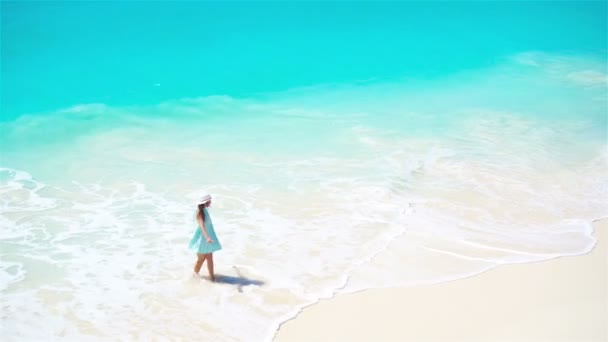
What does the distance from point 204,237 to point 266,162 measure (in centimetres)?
777

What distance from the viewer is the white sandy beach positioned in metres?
6.84

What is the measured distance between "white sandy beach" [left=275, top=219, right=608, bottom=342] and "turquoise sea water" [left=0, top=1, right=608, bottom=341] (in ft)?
1.35

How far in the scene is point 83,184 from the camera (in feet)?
46.6

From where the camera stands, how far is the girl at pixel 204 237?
8.27 meters

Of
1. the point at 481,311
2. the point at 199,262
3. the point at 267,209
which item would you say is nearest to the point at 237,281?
the point at 199,262

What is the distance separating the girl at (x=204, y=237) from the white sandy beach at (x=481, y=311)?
6.10 feet

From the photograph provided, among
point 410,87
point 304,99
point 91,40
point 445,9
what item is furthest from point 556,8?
point 91,40

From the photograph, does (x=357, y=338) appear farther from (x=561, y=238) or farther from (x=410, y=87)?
(x=410, y=87)

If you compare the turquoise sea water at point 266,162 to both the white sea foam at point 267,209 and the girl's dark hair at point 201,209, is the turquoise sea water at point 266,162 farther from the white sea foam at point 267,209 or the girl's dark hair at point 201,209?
the girl's dark hair at point 201,209

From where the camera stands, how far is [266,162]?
52.7 ft

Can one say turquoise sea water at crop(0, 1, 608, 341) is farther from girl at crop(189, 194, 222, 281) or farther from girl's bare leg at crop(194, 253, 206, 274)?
girl at crop(189, 194, 222, 281)

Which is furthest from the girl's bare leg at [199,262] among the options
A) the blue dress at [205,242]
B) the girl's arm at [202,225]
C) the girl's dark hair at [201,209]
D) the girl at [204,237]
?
the girl's dark hair at [201,209]

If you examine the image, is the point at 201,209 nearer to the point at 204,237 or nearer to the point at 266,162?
the point at 204,237

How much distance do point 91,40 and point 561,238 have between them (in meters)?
30.8
